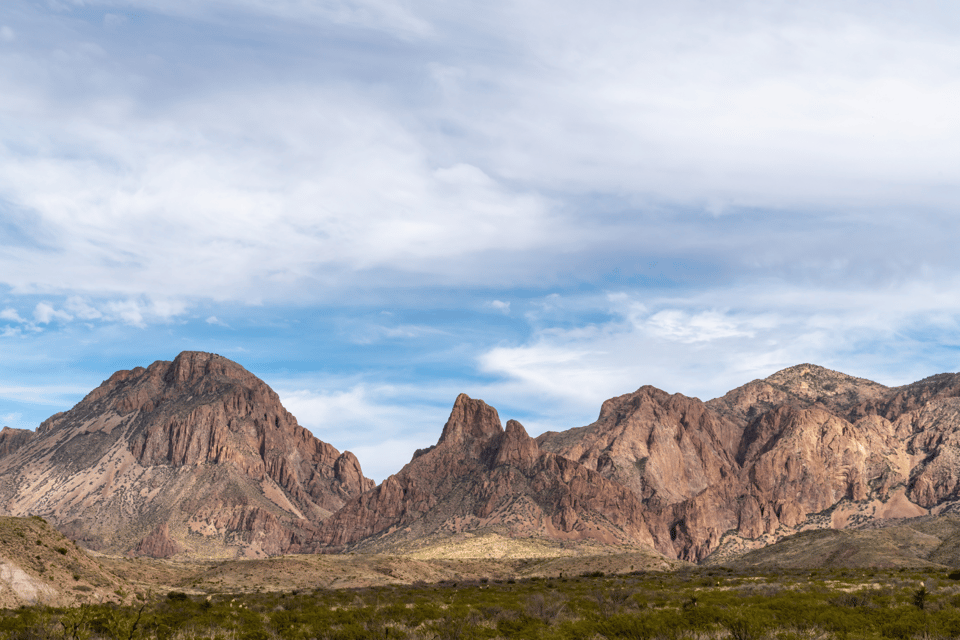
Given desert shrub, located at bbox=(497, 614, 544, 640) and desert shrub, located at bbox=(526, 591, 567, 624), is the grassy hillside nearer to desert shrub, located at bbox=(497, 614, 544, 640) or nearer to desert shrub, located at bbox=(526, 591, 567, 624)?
desert shrub, located at bbox=(526, 591, 567, 624)

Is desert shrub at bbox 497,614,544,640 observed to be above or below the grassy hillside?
below

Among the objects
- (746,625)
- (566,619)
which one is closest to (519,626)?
(566,619)

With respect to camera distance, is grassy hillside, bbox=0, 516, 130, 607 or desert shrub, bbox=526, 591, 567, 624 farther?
grassy hillside, bbox=0, 516, 130, 607

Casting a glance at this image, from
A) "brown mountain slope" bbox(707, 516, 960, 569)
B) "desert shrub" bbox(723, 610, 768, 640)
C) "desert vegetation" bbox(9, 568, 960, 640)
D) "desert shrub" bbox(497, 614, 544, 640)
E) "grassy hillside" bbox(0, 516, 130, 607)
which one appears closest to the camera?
"desert shrub" bbox(723, 610, 768, 640)

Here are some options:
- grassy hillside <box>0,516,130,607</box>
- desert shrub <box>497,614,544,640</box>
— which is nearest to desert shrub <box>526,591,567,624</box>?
desert shrub <box>497,614,544,640</box>

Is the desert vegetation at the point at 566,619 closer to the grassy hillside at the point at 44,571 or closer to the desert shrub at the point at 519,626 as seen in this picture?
the desert shrub at the point at 519,626

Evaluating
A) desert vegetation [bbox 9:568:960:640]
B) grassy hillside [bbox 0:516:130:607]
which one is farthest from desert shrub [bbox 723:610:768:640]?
grassy hillside [bbox 0:516:130:607]

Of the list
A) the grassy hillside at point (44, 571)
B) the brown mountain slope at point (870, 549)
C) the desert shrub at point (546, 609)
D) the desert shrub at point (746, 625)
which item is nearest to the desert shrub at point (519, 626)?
the desert shrub at point (546, 609)

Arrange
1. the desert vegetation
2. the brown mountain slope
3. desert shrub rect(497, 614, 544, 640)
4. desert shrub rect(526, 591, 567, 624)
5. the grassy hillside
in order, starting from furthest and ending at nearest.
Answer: the brown mountain slope
the grassy hillside
desert shrub rect(526, 591, 567, 624)
desert shrub rect(497, 614, 544, 640)
the desert vegetation

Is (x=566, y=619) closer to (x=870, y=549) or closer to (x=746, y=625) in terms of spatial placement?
(x=746, y=625)

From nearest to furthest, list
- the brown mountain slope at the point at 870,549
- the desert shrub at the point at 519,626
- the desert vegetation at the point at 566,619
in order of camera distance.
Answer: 1. the desert vegetation at the point at 566,619
2. the desert shrub at the point at 519,626
3. the brown mountain slope at the point at 870,549

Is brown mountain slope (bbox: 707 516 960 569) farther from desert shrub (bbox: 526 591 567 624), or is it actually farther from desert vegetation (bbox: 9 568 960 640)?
desert shrub (bbox: 526 591 567 624)

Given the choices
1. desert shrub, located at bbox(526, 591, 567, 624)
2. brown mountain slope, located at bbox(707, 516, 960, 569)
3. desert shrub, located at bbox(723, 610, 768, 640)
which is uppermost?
desert shrub, located at bbox(526, 591, 567, 624)

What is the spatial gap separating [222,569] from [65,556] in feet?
173
